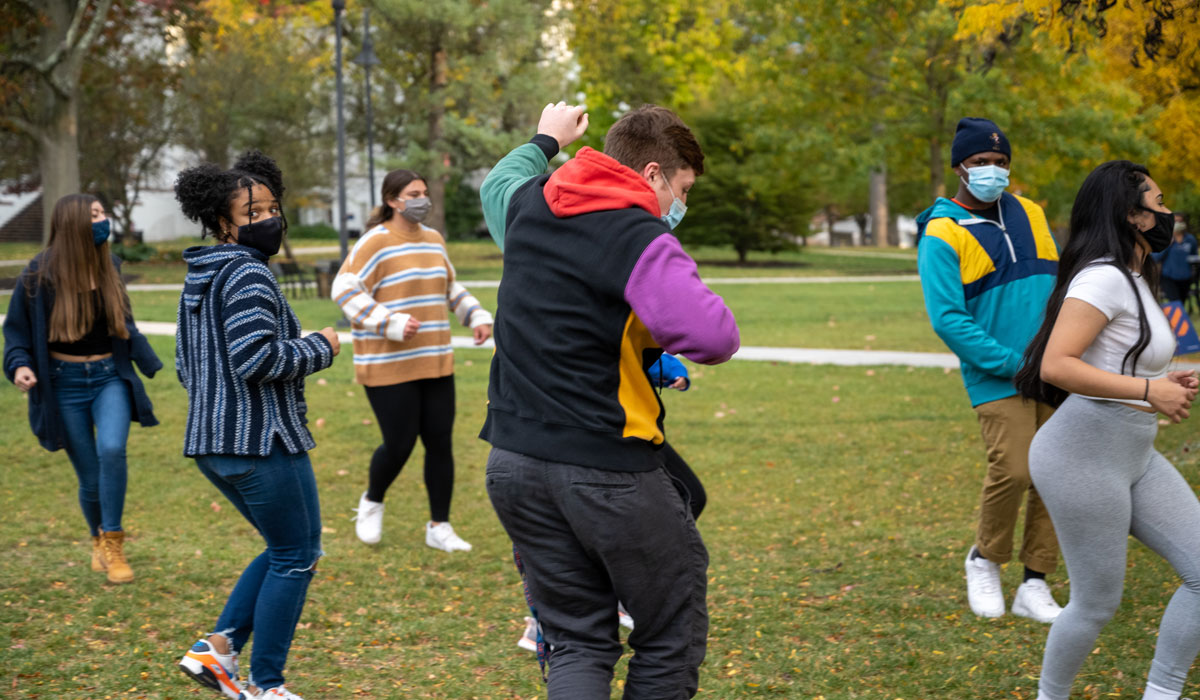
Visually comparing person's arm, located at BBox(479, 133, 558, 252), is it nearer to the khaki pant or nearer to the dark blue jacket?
the khaki pant

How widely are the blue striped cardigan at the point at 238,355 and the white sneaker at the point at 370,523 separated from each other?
108 inches

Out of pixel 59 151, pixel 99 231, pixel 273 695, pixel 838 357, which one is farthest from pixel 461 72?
pixel 273 695

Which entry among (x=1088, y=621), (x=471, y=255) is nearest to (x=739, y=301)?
(x=471, y=255)

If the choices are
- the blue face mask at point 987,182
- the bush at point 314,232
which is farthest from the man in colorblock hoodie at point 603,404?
the bush at point 314,232

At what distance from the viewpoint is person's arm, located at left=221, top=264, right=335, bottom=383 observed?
12.2 ft

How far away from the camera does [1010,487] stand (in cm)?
487

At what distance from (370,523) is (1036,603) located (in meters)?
3.59

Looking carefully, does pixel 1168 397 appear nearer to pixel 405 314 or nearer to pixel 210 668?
pixel 210 668

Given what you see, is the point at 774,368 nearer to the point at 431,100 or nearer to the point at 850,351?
the point at 850,351

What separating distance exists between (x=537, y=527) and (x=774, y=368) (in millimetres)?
10995

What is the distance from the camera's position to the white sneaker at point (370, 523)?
6.54 meters

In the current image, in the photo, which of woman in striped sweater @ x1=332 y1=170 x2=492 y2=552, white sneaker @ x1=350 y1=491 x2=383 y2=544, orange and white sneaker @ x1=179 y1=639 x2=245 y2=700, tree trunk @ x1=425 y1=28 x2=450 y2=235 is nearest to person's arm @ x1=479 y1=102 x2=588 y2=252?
orange and white sneaker @ x1=179 y1=639 x2=245 y2=700

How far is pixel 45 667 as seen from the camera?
4613 millimetres

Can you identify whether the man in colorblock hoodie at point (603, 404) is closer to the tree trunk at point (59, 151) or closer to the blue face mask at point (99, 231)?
the blue face mask at point (99, 231)
